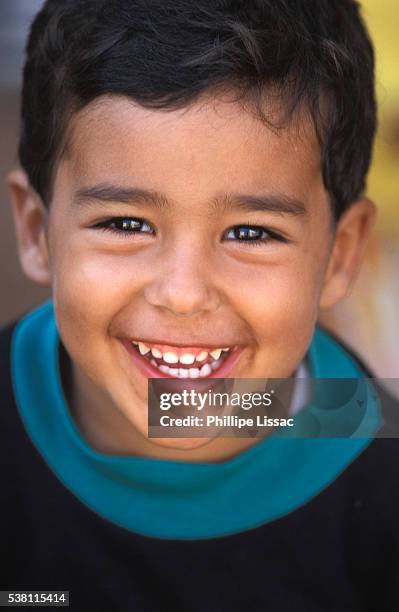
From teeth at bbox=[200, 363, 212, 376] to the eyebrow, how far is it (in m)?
0.17

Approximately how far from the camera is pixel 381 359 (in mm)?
1434

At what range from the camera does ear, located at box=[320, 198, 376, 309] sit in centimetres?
104

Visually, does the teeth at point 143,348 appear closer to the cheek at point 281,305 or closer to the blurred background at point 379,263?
the cheek at point 281,305

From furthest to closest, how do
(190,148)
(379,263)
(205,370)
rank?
(379,263) < (205,370) < (190,148)

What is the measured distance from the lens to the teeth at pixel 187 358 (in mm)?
916

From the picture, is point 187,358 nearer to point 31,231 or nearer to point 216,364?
point 216,364

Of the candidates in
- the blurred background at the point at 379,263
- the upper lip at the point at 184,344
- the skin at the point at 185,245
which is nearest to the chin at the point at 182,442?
the skin at the point at 185,245

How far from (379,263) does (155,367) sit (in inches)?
25.4

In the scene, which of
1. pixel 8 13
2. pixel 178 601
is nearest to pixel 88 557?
pixel 178 601

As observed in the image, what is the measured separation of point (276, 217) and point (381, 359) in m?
0.61

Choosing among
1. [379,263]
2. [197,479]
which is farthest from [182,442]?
[379,263]

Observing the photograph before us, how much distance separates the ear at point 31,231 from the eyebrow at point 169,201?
6.0 inches

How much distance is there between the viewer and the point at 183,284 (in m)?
0.84

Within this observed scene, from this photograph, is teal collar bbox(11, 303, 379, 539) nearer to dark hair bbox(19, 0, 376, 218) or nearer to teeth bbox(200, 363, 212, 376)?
teeth bbox(200, 363, 212, 376)
